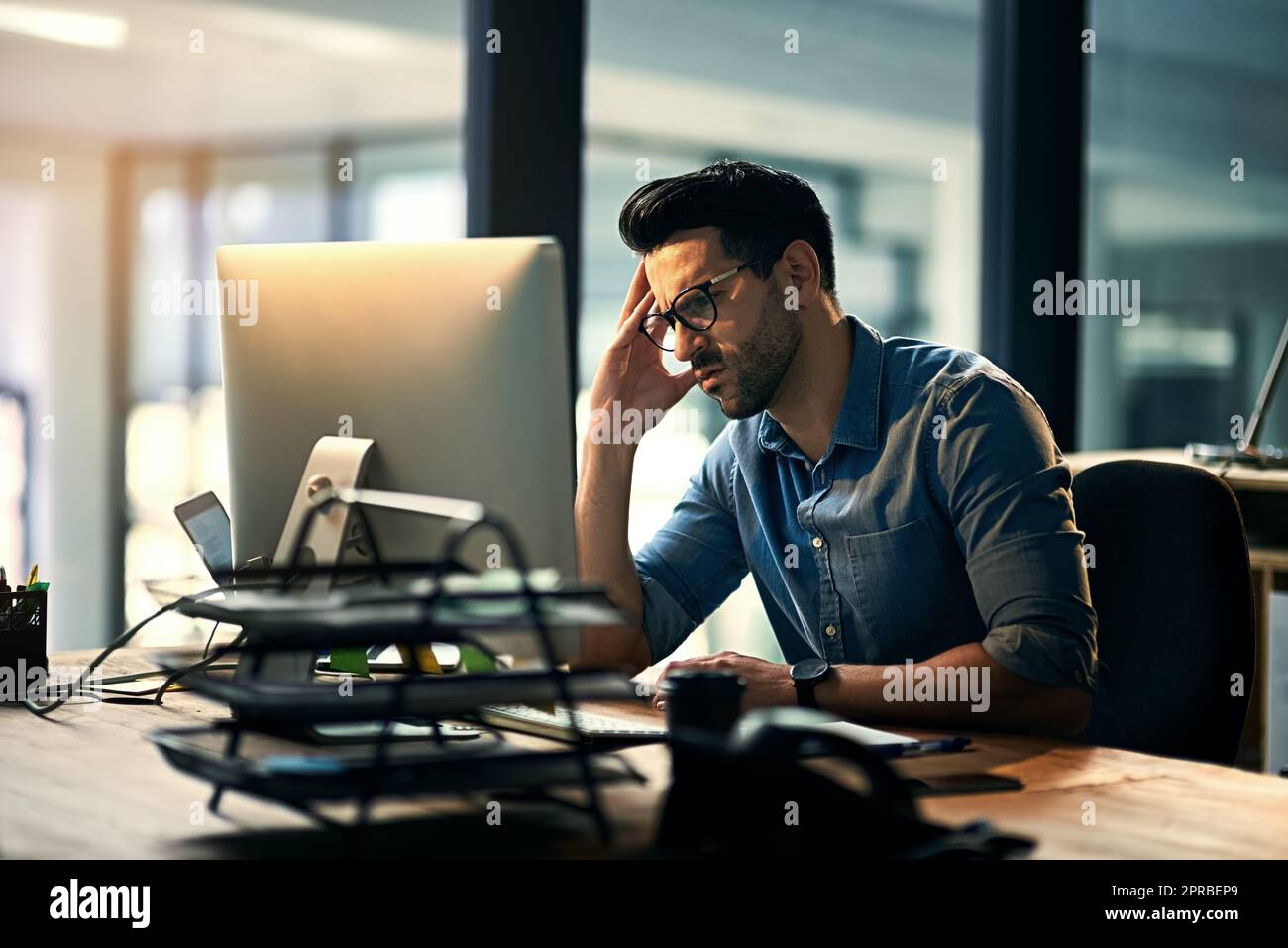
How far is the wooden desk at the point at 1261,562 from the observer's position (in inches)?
112

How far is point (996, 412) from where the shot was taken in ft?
5.67

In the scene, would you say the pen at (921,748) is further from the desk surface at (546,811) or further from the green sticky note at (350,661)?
the green sticky note at (350,661)

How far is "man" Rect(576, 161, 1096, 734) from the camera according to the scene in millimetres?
1587

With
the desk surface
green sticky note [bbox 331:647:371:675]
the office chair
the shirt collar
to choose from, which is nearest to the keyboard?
the desk surface

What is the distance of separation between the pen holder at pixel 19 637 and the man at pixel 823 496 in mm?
701

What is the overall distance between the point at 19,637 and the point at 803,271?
1.12 metres

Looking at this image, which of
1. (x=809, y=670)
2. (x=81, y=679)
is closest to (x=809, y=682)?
(x=809, y=670)

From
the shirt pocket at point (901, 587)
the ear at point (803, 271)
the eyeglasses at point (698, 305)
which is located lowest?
the shirt pocket at point (901, 587)

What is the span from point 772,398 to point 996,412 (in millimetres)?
327

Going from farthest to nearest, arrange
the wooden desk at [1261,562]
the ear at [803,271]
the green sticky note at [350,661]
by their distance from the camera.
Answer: the wooden desk at [1261,562] < the ear at [803,271] < the green sticky note at [350,661]

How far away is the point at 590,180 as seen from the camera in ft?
9.20

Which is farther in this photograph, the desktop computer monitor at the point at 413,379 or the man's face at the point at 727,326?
the man's face at the point at 727,326

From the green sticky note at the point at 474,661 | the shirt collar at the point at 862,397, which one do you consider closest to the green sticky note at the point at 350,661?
the green sticky note at the point at 474,661
